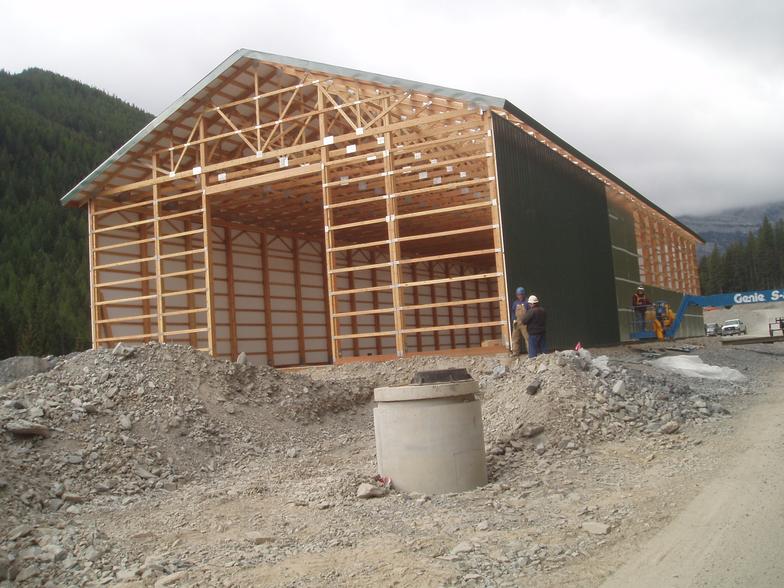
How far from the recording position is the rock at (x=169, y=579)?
620 centimetres

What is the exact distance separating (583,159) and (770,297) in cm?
951

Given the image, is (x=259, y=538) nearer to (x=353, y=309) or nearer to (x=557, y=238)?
(x=557, y=238)

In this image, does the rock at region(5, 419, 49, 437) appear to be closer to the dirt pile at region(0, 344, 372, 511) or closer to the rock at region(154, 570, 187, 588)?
the dirt pile at region(0, 344, 372, 511)

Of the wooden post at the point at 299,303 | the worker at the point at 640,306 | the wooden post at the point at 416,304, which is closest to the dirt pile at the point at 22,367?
the wooden post at the point at 299,303

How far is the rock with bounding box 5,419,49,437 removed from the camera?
34.3 feet

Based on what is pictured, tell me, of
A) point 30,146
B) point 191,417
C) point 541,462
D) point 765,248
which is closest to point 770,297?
point 541,462

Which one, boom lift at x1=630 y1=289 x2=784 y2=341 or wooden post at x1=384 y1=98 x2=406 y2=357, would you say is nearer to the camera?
wooden post at x1=384 y1=98 x2=406 y2=357

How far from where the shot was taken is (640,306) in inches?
999

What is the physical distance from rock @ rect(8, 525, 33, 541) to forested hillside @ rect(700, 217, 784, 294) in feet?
419

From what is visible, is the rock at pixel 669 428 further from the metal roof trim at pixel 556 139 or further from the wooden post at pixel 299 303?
the wooden post at pixel 299 303

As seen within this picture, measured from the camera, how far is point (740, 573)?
546 centimetres

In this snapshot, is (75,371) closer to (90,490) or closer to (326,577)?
(90,490)

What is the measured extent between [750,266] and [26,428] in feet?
428

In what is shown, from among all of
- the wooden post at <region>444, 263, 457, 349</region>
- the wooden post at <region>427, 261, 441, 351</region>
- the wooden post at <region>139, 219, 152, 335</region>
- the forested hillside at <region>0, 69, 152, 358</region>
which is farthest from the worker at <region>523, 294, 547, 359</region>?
the forested hillside at <region>0, 69, 152, 358</region>
